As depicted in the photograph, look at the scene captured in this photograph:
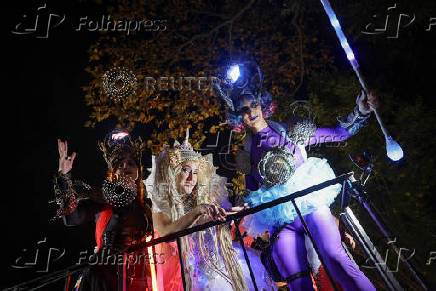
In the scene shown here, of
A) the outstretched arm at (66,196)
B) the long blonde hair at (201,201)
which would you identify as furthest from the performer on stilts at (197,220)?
the outstretched arm at (66,196)

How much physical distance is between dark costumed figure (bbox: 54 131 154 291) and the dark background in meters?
2.90

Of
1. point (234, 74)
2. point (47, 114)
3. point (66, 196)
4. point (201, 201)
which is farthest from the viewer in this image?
point (47, 114)

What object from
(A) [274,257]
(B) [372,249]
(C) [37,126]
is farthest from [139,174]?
(C) [37,126]

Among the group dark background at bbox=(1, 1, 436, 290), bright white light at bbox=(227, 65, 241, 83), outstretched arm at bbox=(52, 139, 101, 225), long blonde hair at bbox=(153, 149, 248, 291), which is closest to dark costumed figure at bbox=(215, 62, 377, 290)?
bright white light at bbox=(227, 65, 241, 83)

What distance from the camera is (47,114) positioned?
22.4 feet

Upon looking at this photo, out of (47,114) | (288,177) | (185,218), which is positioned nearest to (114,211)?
(185,218)

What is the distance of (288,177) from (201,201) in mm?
1291

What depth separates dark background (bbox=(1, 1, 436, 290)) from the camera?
6.19 meters

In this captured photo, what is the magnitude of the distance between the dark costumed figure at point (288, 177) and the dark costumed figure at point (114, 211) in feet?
4.30

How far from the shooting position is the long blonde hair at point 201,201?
11.4 ft

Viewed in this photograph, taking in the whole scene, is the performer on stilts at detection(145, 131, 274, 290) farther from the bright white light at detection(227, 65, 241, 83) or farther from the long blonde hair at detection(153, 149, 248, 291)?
the bright white light at detection(227, 65, 241, 83)

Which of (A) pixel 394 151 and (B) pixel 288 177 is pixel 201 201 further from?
(A) pixel 394 151

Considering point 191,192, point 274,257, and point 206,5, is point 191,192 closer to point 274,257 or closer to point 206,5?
point 274,257

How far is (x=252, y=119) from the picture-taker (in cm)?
374
